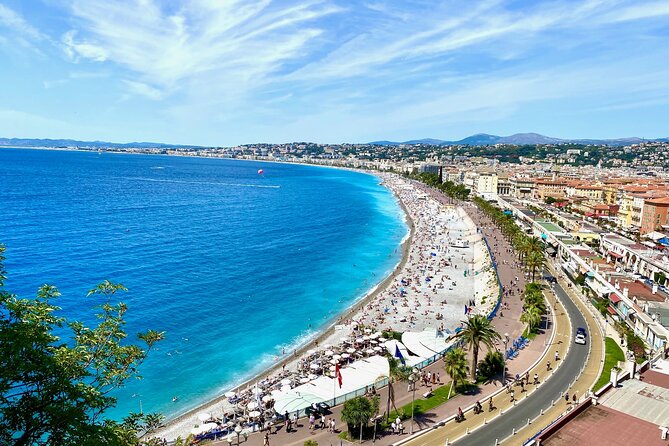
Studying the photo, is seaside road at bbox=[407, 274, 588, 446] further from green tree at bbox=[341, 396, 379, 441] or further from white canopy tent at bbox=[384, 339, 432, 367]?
white canopy tent at bbox=[384, 339, 432, 367]

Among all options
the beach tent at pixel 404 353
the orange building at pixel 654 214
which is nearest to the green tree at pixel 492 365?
the beach tent at pixel 404 353

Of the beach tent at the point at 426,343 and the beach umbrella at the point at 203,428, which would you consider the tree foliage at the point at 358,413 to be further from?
the beach tent at the point at 426,343

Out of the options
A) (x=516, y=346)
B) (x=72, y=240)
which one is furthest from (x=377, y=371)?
(x=72, y=240)

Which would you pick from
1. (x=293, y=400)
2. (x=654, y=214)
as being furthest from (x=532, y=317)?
(x=654, y=214)

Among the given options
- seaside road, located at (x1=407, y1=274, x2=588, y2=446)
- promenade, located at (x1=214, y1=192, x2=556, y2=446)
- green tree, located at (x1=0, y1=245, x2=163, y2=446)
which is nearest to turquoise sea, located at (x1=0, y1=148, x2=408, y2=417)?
promenade, located at (x1=214, y1=192, x2=556, y2=446)

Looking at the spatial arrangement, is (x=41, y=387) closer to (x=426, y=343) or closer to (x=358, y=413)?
(x=358, y=413)

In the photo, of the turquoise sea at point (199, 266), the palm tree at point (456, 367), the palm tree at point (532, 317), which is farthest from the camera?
the palm tree at point (532, 317)
